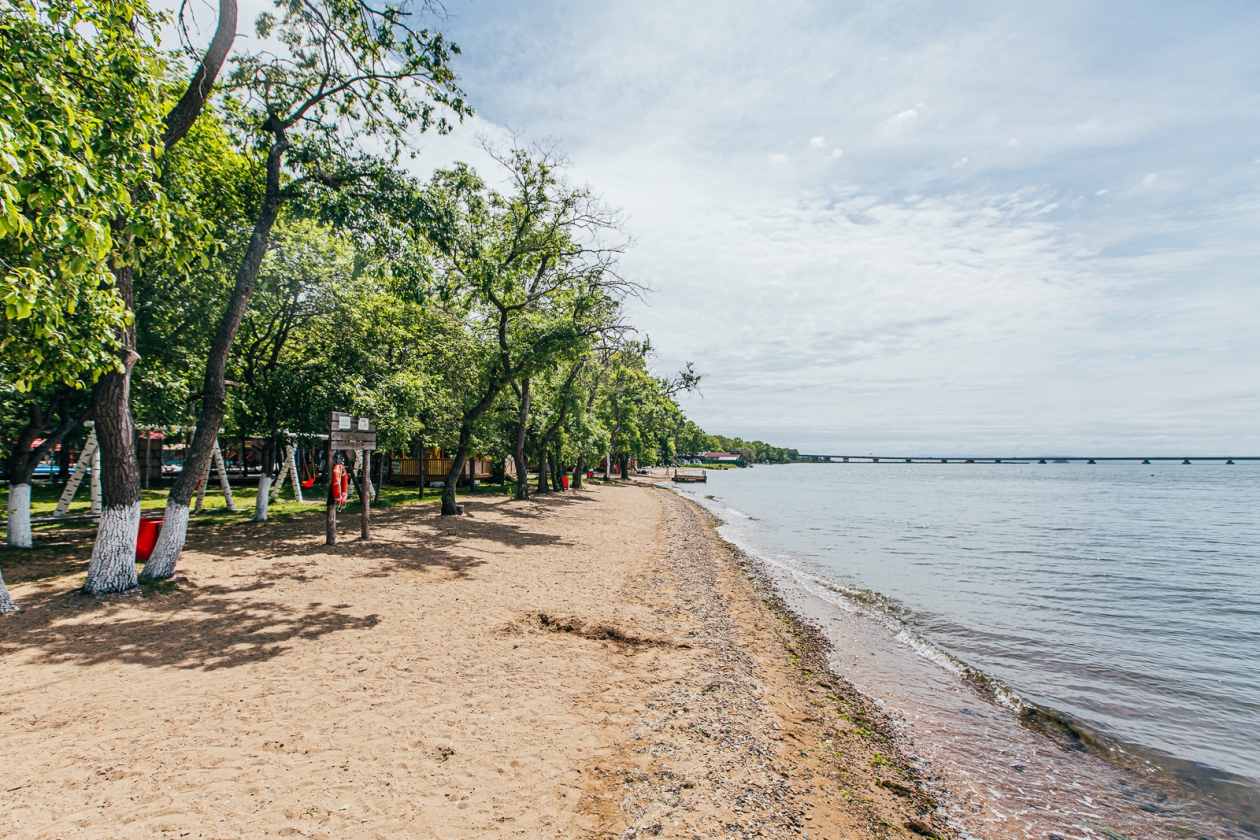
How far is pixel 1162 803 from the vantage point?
5.24m

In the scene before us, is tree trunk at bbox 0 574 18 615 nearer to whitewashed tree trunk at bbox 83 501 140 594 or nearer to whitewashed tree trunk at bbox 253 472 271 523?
whitewashed tree trunk at bbox 83 501 140 594

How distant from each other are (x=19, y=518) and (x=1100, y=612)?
2202cm

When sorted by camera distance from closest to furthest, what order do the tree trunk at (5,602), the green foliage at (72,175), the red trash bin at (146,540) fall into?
1. the green foliage at (72,175)
2. the tree trunk at (5,602)
3. the red trash bin at (146,540)

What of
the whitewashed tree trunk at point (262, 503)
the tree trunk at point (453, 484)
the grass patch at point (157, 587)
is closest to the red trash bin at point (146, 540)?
the grass patch at point (157, 587)

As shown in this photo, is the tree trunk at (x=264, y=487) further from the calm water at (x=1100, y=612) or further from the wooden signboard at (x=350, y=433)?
the calm water at (x=1100, y=612)

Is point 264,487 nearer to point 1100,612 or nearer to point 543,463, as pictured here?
point 543,463

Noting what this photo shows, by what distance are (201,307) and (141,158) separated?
19.4 feet

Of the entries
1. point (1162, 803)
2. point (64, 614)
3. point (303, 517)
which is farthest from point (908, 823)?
point (303, 517)

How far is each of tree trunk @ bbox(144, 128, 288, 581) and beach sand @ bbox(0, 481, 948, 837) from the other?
0.88 metres

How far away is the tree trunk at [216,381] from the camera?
8945mm

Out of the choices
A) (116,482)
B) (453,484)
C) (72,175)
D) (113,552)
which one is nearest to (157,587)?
(113,552)

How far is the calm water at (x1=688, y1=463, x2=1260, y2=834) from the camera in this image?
6.85m

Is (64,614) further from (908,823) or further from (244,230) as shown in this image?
(908,823)

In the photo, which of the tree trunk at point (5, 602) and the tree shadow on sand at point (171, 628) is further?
the tree trunk at point (5, 602)
